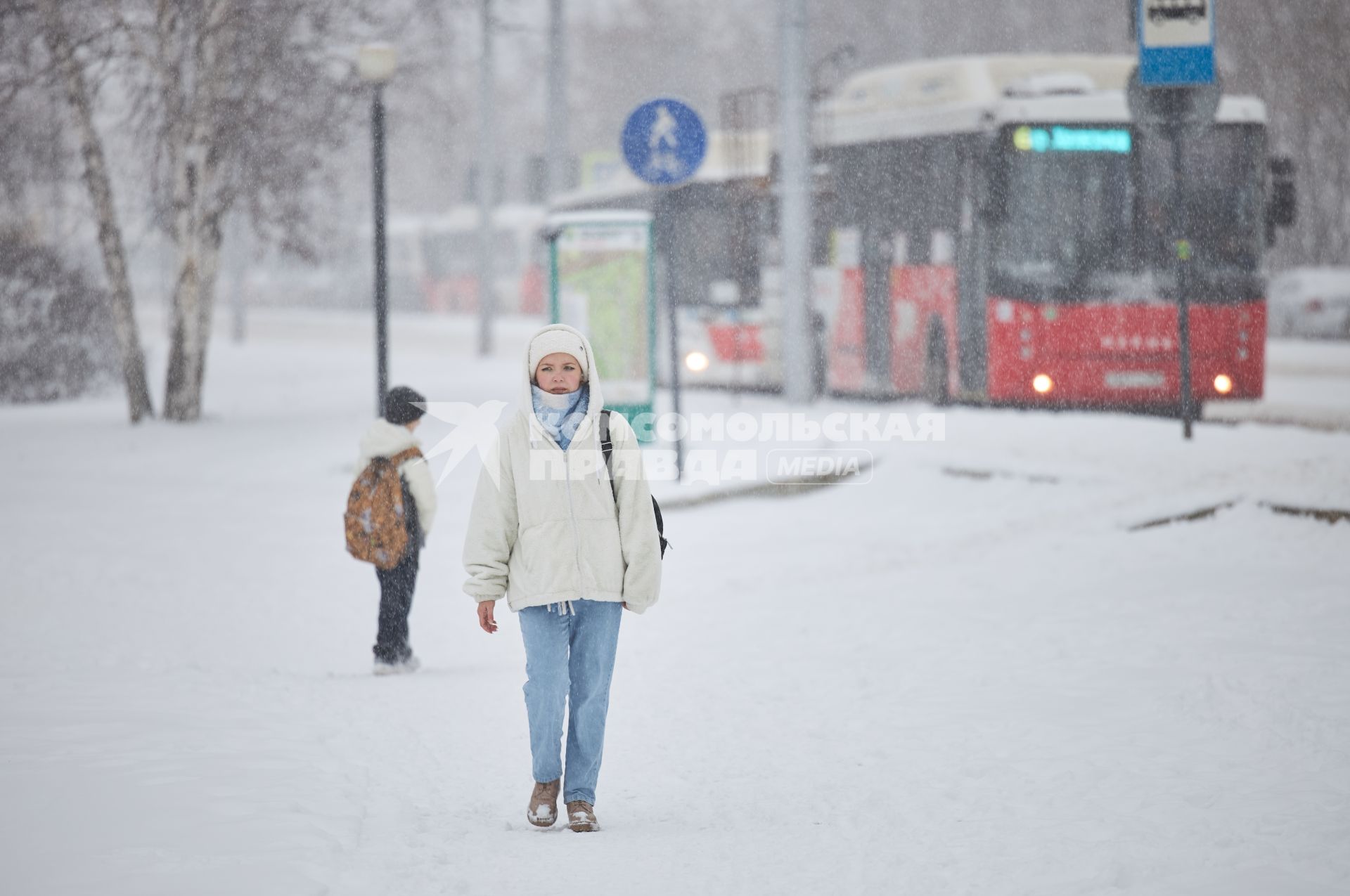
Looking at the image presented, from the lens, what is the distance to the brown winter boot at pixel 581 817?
569cm

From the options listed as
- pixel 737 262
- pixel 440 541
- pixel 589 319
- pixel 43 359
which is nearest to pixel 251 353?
pixel 43 359

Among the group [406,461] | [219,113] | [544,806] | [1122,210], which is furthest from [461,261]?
[544,806]

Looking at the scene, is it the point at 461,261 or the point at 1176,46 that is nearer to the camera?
the point at 1176,46

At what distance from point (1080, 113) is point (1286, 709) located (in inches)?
490

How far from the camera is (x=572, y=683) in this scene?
5785mm

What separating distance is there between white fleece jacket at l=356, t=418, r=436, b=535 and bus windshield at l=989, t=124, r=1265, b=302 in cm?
1101

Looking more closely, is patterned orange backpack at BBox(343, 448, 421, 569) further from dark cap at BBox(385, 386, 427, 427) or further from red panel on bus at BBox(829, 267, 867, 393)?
red panel on bus at BBox(829, 267, 867, 393)

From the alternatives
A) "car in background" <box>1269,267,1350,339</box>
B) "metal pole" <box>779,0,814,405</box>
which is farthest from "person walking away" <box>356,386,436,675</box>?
"car in background" <box>1269,267,1350,339</box>

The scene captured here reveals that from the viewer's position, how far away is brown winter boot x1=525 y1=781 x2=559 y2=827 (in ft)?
18.7

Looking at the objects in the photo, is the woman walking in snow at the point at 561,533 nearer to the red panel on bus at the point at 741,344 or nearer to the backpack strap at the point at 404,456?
the backpack strap at the point at 404,456

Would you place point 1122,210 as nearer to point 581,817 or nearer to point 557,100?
point 557,100

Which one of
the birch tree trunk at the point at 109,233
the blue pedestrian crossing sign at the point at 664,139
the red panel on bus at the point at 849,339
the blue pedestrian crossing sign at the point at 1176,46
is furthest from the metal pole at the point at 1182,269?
the birch tree trunk at the point at 109,233

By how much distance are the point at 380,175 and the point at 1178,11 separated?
708 centimetres

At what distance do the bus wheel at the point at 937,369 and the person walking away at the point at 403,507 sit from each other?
→ 12117mm
